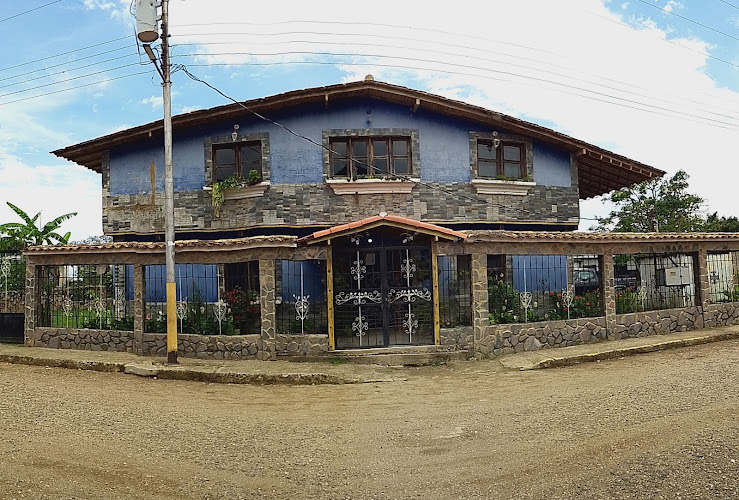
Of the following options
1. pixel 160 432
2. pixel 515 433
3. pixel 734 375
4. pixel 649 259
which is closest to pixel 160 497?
pixel 160 432

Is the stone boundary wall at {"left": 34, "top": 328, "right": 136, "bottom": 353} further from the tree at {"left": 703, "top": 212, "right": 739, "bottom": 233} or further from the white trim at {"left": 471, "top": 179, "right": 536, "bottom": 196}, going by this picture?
the tree at {"left": 703, "top": 212, "right": 739, "bottom": 233}

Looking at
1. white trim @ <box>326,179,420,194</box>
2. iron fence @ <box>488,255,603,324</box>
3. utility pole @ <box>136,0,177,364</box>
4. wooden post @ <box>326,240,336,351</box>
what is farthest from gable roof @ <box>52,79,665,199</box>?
wooden post @ <box>326,240,336,351</box>

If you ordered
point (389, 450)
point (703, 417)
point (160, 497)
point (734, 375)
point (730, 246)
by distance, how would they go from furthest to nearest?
point (730, 246), point (734, 375), point (703, 417), point (389, 450), point (160, 497)

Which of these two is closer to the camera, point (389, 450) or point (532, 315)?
point (389, 450)

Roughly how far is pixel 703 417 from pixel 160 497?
19.2ft

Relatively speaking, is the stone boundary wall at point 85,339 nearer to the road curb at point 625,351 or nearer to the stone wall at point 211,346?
the stone wall at point 211,346

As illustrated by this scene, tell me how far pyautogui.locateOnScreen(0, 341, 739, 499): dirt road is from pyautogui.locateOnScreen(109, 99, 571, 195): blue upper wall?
691cm

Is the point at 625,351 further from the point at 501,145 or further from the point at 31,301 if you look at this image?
the point at 31,301

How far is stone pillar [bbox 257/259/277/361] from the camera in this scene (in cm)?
1082

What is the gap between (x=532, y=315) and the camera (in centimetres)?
1208

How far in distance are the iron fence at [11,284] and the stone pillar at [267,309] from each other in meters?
6.70

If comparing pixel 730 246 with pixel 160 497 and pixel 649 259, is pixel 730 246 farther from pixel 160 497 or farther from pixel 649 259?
pixel 160 497

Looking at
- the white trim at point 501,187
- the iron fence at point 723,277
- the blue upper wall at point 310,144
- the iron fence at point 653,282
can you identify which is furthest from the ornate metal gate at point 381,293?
the iron fence at point 723,277

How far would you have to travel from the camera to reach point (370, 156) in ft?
48.2
